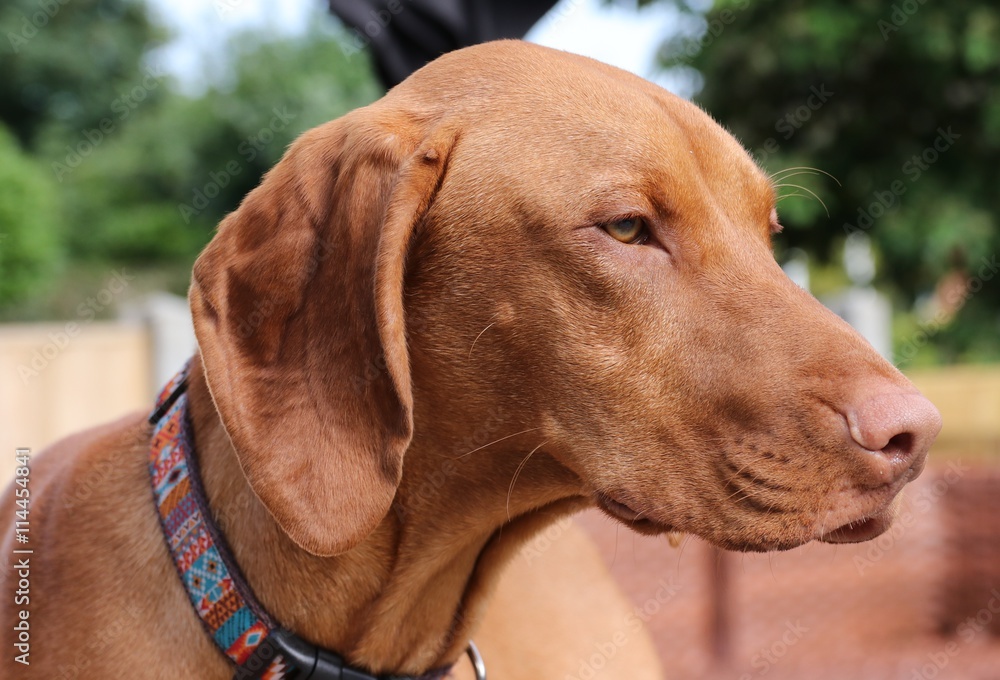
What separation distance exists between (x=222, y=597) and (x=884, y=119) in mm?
9490

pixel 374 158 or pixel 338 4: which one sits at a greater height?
pixel 374 158

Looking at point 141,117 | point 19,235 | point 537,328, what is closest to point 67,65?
point 141,117

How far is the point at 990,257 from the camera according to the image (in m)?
9.23

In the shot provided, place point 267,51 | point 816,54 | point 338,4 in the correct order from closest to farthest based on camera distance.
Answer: point 338,4 → point 816,54 → point 267,51

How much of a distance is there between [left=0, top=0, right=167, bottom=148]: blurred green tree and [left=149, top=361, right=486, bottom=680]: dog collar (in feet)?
78.2

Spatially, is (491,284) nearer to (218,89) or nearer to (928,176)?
(928,176)

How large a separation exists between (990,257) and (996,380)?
2.38 meters

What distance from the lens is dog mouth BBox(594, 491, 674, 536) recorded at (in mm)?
1895

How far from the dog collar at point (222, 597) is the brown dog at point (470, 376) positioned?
1.3 inches

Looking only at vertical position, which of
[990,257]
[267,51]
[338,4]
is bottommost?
[267,51]

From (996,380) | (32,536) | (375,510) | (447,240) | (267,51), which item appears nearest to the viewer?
(375,510)

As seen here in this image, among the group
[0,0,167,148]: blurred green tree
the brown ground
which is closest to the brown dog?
the brown ground

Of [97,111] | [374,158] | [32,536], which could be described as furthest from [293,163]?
[97,111]

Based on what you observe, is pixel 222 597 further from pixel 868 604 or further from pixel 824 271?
pixel 824 271
